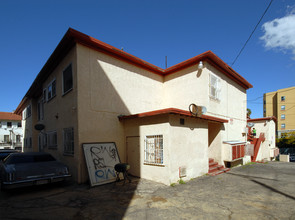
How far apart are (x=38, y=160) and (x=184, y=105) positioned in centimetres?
767

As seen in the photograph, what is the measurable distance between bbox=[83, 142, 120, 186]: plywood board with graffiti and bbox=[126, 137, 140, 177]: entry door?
2.21 feet

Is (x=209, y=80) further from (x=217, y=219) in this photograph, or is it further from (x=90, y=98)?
(x=217, y=219)

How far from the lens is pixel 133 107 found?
365 inches

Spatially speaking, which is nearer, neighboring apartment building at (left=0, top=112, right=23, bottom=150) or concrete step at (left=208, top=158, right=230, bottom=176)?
concrete step at (left=208, top=158, right=230, bottom=176)

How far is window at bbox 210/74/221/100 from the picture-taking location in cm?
993

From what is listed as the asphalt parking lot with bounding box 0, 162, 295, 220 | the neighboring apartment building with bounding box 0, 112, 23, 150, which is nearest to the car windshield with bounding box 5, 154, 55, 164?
the asphalt parking lot with bounding box 0, 162, 295, 220

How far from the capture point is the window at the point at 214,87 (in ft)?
32.6

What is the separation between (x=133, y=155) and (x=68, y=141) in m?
3.09

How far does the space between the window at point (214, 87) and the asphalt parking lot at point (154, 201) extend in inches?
195

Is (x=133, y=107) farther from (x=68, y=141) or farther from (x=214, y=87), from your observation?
→ (x=214, y=87)

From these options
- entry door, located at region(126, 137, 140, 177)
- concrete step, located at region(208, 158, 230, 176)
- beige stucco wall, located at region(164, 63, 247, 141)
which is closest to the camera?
entry door, located at region(126, 137, 140, 177)

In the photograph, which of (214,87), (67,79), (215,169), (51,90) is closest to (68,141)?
(67,79)

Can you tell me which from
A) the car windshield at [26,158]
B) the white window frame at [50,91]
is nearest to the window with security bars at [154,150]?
the car windshield at [26,158]

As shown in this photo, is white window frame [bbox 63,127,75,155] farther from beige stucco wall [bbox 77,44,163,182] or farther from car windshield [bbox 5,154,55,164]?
beige stucco wall [bbox 77,44,163,182]
